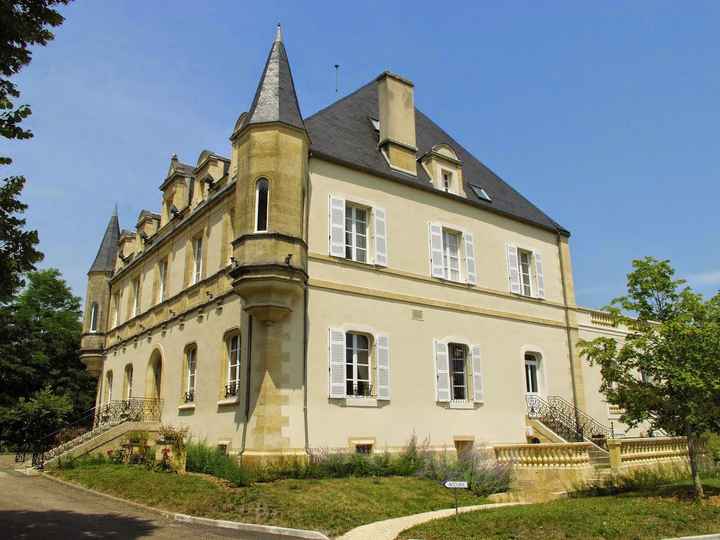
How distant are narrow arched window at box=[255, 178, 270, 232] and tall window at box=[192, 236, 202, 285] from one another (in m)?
5.43

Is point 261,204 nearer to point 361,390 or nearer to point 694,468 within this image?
point 361,390


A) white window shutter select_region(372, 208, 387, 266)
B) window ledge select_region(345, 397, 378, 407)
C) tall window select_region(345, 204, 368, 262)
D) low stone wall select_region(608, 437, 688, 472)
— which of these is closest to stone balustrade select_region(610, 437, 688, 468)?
low stone wall select_region(608, 437, 688, 472)

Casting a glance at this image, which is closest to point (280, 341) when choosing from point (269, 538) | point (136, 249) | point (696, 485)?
point (269, 538)

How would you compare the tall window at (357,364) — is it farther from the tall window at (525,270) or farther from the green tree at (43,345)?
the green tree at (43,345)

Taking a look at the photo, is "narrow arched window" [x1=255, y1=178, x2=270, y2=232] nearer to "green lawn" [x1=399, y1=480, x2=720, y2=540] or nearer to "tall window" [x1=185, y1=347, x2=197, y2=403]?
"tall window" [x1=185, y1=347, x2=197, y2=403]

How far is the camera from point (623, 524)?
9617mm

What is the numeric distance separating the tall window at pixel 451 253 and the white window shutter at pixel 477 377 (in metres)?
2.45

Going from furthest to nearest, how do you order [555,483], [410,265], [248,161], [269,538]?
[410,265]
[248,161]
[555,483]
[269,538]

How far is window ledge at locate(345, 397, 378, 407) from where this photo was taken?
15.4 meters

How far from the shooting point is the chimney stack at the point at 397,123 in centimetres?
1936

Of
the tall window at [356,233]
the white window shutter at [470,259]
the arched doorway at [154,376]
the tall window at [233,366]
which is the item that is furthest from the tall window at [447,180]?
the arched doorway at [154,376]

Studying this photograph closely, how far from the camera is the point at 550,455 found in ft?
48.2

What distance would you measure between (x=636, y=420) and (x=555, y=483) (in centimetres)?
258

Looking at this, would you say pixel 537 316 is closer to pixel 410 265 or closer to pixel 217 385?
pixel 410 265
